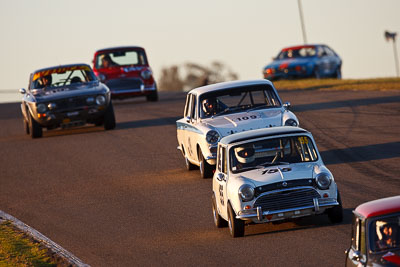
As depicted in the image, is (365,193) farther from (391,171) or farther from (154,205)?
(154,205)

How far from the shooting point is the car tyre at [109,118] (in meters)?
24.3

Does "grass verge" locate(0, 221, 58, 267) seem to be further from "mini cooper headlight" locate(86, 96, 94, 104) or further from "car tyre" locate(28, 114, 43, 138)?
"car tyre" locate(28, 114, 43, 138)

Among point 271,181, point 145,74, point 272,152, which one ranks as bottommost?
point 145,74

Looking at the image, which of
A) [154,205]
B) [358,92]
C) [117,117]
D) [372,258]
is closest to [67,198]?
[154,205]

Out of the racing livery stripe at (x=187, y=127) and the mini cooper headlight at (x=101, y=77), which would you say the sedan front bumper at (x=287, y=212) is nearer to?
the racing livery stripe at (x=187, y=127)

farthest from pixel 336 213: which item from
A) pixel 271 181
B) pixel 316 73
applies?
pixel 316 73

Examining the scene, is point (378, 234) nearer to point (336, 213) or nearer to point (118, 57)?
point (336, 213)

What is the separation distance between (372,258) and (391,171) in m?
8.23

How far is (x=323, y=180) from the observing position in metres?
11.4

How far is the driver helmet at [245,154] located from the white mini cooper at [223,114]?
11.5 ft

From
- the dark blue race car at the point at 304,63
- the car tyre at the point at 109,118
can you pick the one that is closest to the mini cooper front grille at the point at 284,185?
the car tyre at the point at 109,118

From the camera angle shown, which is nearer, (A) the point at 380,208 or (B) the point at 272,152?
(A) the point at 380,208

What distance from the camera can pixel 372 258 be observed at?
7.00m

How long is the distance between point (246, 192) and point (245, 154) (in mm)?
868
